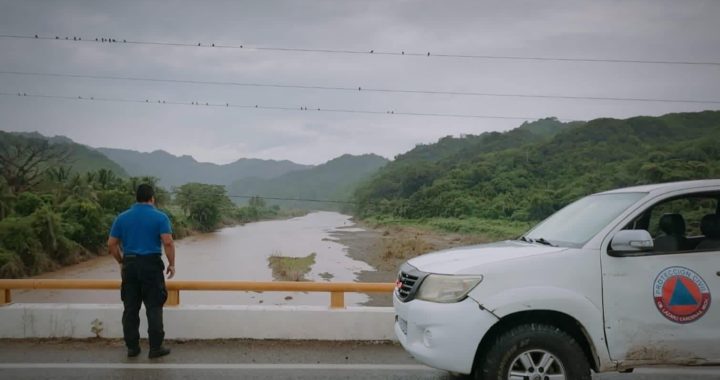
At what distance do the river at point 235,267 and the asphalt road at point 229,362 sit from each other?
2064 centimetres

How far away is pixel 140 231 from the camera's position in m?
5.32

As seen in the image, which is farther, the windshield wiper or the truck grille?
the windshield wiper

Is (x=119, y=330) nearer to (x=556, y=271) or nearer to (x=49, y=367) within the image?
(x=49, y=367)

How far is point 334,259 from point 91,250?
17359mm

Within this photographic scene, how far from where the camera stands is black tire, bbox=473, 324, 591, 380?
3598 millimetres

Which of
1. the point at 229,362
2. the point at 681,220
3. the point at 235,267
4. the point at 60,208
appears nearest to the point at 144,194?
the point at 229,362

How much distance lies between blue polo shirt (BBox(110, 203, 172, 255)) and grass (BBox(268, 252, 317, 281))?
27685 millimetres

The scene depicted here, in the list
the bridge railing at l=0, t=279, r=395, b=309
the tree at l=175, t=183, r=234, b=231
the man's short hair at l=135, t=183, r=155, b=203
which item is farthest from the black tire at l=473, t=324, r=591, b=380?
the tree at l=175, t=183, r=234, b=231

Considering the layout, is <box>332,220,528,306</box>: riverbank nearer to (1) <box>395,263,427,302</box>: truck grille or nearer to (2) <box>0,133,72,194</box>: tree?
(2) <box>0,133,72,194</box>: tree

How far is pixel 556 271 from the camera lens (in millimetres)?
3682

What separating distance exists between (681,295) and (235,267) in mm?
37046

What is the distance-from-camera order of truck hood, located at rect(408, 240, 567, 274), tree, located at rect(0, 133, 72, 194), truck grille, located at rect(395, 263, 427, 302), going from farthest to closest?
tree, located at rect(0, 133, 72, 194), truck grille, located at rect(395, 263, 427, 302), truck hood, located at rect(408, 240, 567, 274)

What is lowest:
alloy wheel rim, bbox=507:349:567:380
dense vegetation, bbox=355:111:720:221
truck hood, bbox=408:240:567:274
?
alloy wheel rim, bbox=507:349:567:380

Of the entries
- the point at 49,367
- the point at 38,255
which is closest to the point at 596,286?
the point at 49,367
